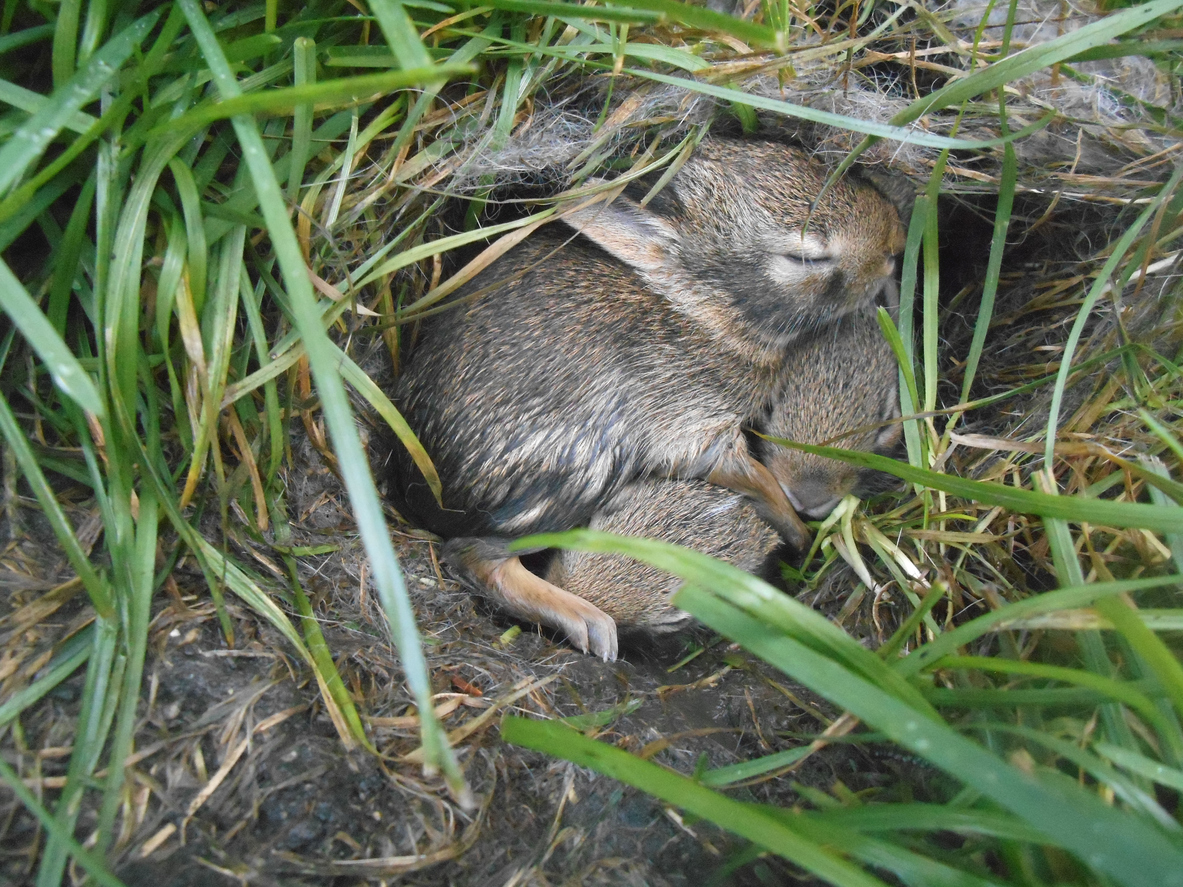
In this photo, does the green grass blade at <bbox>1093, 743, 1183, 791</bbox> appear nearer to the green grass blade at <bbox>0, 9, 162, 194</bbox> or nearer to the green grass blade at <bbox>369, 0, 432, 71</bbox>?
the green grass blade at <bbox>369, 0, 432, 71</bbox>

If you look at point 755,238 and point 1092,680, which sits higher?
point 755,238

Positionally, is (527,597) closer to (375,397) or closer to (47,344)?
(375,397)

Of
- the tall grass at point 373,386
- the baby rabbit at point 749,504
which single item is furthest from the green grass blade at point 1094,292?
the baby rabbit at point 749,504

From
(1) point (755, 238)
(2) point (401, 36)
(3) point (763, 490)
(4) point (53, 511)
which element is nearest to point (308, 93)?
(2) point (401, 36)

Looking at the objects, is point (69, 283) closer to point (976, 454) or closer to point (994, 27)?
point (976, 454)

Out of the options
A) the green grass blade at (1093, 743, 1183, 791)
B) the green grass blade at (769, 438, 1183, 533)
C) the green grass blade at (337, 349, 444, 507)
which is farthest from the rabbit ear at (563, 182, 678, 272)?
the green grass blade at (1093, 743, 1183, 791)
